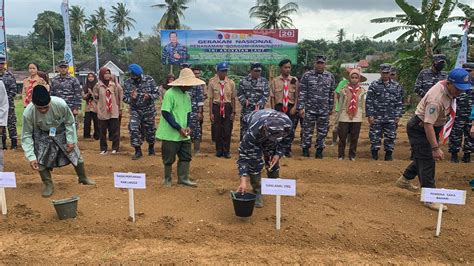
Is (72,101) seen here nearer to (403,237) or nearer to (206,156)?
(206,156)

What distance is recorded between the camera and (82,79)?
41.8 metres

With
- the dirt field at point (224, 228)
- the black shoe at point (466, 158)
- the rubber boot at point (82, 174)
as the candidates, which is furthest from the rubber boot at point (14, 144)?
the black shoe at point (466, 158)

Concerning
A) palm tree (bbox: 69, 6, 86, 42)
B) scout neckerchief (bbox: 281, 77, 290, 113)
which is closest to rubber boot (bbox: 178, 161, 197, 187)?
scout neckerchief (bbox: 281, 77, 290, 113)

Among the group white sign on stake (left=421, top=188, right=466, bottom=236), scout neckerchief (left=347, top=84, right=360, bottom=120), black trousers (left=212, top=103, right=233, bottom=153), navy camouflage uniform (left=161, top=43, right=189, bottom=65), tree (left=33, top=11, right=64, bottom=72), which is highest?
tree (left=33, top=11, right=64, bottom=72)

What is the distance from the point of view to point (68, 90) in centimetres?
803

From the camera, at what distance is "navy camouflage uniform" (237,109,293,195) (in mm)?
3682

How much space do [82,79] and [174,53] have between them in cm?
3168

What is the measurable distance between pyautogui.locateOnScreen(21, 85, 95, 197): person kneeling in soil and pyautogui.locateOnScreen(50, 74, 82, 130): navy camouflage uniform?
11.5 ft

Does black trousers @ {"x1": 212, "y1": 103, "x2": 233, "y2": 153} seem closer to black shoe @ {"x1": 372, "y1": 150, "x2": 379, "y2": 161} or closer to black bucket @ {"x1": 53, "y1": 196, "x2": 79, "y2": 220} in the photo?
black shoe @ {"x1": 372, "y1": 150, "x2": 379, "y2": 161}

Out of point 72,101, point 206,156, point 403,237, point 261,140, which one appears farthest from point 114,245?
point 72,101

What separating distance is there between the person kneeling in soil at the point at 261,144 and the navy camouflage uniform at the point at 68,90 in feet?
17.3

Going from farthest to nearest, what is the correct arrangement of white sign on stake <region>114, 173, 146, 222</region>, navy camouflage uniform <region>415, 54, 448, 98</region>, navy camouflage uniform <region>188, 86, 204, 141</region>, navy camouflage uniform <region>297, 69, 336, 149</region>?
navy camouflage uniform <region>188, 86, 204, 141</region>
navy camouflage uniform <region>297, 69, 336, 149</region>
navy camouflage uniform <region>415, 54, 448, 98</region>
white sign on stake <region>114, 173, 146, 222</region>

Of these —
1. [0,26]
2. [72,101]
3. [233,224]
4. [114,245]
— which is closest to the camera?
[114,245]

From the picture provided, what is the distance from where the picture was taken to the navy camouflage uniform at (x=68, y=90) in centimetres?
799
